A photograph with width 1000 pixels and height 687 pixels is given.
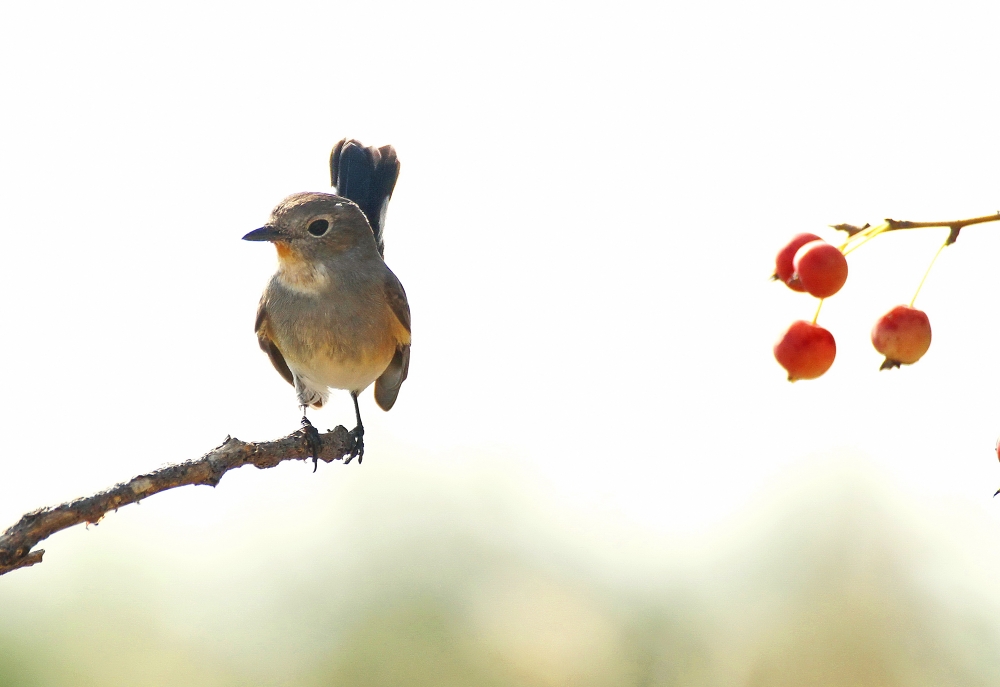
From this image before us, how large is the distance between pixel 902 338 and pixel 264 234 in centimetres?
349

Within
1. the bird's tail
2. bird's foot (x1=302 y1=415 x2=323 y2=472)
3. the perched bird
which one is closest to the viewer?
bird's foot (x1=302 y1=415 x2=323 y2=472)

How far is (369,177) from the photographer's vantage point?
6297 millimetres

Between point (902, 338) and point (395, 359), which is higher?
point (902, 338)

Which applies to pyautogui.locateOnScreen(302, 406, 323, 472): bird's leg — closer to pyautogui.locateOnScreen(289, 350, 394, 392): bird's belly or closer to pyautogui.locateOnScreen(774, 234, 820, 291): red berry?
pyautogui.locateOnScreen(289, 350, 394, 392): bird's belly

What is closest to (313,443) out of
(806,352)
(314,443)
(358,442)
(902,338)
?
(314,443)

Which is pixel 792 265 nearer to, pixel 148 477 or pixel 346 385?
pixel 148 477

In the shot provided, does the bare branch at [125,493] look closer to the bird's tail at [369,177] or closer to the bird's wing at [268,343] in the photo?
the bird's wing at [268,343]

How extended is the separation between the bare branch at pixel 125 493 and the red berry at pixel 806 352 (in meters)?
1.59

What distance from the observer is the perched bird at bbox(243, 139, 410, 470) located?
526cm

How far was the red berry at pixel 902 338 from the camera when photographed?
2449 millimetres

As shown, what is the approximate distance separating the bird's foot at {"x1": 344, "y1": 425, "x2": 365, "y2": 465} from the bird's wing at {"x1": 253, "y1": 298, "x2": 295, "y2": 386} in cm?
60

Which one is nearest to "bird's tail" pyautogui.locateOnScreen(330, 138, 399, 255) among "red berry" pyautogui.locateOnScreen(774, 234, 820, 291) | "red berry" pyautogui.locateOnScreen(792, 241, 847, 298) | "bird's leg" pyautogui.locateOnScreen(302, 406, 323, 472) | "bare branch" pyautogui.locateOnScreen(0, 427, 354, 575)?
"bird's leg" pyautogui.locateOnScreen(302, 406, 323, 472)

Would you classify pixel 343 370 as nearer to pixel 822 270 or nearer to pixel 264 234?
pixel 264 234

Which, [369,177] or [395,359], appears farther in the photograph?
[369,177]
